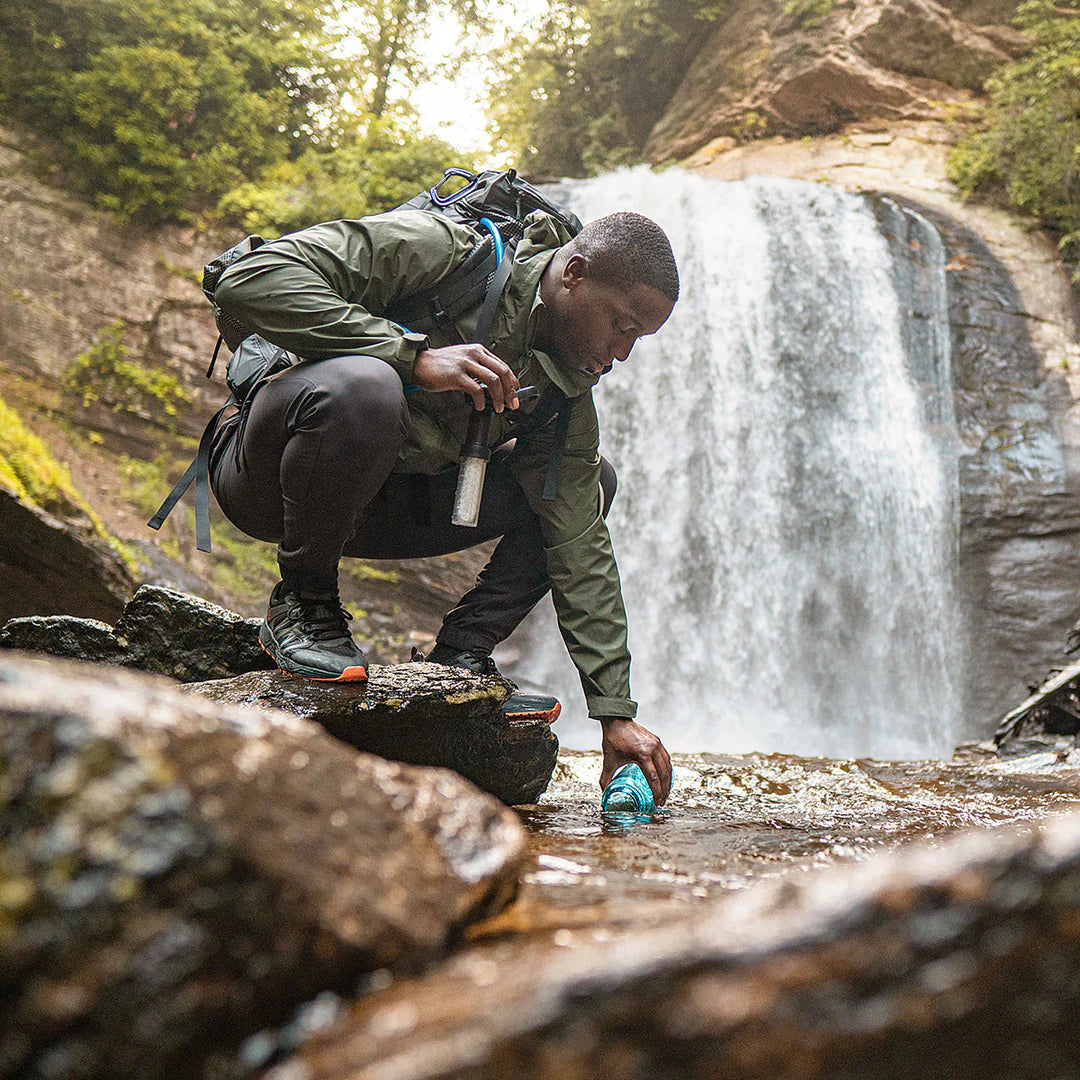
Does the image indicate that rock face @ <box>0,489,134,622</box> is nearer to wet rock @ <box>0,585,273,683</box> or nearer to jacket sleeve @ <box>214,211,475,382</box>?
wet rock @ <box>0,585,273,683</box>

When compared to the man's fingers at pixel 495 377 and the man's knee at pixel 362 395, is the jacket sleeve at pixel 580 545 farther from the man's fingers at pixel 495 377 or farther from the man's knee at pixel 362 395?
the man's knee at pixel 362 395

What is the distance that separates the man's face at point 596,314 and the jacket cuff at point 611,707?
971mm

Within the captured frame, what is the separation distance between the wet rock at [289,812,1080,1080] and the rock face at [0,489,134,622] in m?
4.58

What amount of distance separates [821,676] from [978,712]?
1.56 meters

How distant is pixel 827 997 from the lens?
703 mm

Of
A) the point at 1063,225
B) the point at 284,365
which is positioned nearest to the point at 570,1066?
the point at 284,365

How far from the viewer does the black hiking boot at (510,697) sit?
279cm

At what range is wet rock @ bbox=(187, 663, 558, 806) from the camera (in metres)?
2.37

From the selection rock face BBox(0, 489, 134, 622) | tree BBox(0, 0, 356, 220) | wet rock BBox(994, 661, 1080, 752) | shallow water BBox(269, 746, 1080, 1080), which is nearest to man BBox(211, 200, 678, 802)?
shallow water BBox(269, 746, 1080, 1080)

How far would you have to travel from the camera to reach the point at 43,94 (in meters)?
8.43

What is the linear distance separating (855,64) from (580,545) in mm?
11476

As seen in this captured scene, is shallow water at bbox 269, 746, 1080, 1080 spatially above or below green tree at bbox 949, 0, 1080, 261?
below

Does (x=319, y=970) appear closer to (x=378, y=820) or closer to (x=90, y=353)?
(x=378, y=820)

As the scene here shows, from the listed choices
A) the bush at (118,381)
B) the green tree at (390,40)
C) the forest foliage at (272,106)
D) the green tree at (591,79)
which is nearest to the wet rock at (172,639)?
the bush at (118,381)
